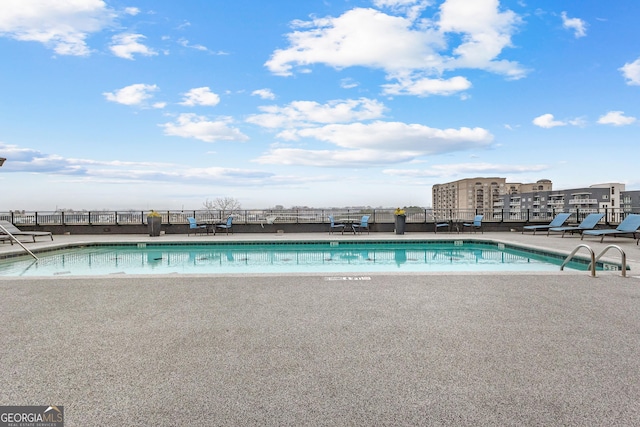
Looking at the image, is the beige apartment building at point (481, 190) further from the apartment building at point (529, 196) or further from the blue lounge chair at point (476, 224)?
the blue lounge chair at point (476, 224)

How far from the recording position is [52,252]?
11289mm

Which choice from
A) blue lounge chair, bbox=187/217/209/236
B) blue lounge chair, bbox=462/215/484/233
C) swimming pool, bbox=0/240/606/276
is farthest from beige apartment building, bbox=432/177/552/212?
swimming pool, bbox=0/240/606/276

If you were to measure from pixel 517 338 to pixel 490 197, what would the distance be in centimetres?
13347

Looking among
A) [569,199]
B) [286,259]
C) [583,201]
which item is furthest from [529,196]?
[286,259]

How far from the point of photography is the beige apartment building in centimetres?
12316

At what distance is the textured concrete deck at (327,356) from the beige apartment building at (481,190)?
12381cm

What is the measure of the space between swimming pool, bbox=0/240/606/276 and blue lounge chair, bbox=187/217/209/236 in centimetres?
240

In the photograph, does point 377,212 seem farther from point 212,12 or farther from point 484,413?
point 484,413

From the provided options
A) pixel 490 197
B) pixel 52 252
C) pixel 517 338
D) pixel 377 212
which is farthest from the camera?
pixel 490 197

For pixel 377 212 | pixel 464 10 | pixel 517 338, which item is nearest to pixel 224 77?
pixel 377 212

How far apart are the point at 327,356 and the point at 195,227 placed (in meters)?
13.4

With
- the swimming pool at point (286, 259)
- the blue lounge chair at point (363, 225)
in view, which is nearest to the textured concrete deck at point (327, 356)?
the swimming pool at point (286, 259)

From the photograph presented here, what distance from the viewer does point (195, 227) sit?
1534cm

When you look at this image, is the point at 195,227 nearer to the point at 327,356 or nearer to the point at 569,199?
the point at 327,356
